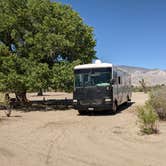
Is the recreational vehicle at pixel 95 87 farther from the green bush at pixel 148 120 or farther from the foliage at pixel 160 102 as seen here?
the green bush at pixel 148 120

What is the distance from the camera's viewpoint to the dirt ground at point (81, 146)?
30.3 feet

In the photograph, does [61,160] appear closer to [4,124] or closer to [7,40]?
[4,124]

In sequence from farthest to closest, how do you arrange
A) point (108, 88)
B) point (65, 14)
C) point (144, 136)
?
point (65, 14), point (108, 88), point (144, 136)

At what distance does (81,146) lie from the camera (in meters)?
11.2

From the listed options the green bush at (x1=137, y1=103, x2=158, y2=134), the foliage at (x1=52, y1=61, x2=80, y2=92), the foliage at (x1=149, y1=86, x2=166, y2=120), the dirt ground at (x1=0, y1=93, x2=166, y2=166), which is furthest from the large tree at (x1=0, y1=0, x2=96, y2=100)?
the green bush at (x1=137, y1=103, x2=158, y2=134)

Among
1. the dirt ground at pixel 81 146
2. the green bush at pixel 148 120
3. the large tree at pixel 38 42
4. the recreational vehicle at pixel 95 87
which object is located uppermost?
the large tree at pixel 38 42

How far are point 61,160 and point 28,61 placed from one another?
16.2 meters

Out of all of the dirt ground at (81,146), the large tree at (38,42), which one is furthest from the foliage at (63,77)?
the dirt ground at (81,146)

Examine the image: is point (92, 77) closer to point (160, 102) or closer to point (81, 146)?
point (160, 102)

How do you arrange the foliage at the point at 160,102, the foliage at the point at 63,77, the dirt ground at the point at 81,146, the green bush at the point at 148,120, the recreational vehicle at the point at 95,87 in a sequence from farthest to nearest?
the foliage at the point at 63,77 < the recreational vehicle at the point at 95,87 < the foliage at the point at 160,102 < the green bush at the point at 148,120 < the dirt ground at the point at 81,146

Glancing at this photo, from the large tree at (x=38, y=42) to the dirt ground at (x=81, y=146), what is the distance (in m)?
8.48

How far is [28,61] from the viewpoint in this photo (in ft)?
81.4

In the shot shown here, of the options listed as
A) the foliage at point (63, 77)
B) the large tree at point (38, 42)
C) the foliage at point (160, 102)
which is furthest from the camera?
the large tree at point (38, 42)

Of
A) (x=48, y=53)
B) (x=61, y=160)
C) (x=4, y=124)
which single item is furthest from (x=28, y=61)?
(x=61, y=160)
